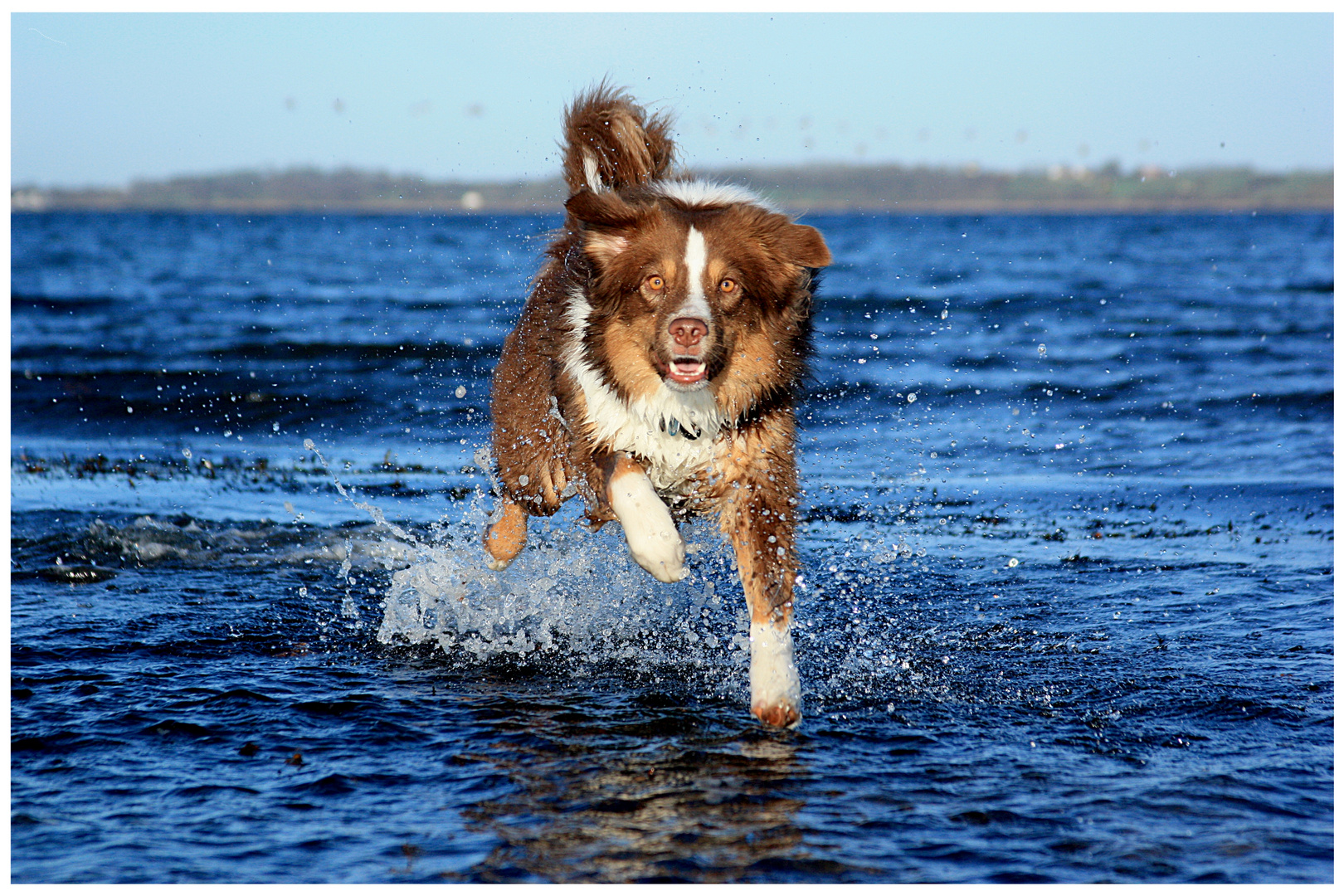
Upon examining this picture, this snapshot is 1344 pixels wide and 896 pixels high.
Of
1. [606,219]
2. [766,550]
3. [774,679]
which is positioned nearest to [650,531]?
[766,550]

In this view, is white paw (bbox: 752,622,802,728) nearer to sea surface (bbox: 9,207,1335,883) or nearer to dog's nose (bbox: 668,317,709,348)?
sea surface (bbox: 9,207,1335,883)

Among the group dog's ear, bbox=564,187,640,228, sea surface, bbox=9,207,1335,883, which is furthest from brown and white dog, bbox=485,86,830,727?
sea surface, bbox=9,207,1335,883

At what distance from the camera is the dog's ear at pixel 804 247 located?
505 cm

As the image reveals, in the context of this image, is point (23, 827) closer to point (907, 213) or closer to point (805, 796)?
point (805, 796)

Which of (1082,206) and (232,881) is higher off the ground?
→ (1082,206)

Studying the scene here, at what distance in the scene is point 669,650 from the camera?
18.6ft

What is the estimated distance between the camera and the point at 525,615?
20.1 feet

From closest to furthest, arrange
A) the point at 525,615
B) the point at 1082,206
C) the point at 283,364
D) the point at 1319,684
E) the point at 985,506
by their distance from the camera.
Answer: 1. the point at 1319,684
2. the point at 525,615
3. the point at 985,506
4. the point at 283,364
5. the point at 1082,206

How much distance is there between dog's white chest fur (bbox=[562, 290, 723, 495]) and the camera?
16.8 ft

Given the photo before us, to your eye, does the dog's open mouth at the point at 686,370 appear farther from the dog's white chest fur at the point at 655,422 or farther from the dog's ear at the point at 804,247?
the dog's ear at the point at 804,247
